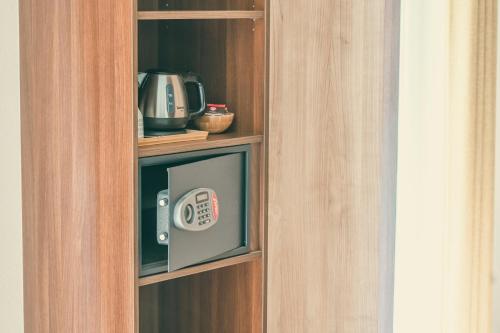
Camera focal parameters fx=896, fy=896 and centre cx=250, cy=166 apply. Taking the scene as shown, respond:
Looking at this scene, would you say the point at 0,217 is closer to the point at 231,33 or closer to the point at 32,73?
the point at 32,73

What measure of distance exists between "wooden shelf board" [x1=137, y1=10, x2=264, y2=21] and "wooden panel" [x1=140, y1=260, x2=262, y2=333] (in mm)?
609

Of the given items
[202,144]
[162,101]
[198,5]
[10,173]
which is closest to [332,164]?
Result: [202,144]

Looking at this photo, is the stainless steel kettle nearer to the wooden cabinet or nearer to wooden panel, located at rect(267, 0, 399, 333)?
the wooden cabinet

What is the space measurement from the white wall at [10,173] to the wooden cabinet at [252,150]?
0.17 ft

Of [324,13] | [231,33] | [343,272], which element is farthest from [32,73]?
[343,272]

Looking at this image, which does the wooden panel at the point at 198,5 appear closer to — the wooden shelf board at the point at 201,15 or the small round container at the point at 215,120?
the wooden shelf board at the point at 201,15

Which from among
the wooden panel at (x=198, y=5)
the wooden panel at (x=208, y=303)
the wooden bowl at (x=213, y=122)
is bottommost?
the wooden panel at (x=208, y=303)

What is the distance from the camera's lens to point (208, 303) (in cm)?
239

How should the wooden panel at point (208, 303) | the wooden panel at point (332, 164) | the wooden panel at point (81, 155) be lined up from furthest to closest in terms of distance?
1. the wooden panel at point (208, 303)
2. the wooden panel at point (332, 164)
3. the wooden panel at point (81, 155)

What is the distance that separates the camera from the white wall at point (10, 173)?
2.15 meters

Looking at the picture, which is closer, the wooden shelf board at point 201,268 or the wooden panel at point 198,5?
the wooden shelf board at point 201,268

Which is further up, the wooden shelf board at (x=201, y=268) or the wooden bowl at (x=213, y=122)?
the wooden bowl at (x=213, y=122)

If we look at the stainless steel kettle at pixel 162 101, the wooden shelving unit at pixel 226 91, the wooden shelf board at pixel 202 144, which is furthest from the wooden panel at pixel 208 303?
the stainless steel kettle at pixel 162 101

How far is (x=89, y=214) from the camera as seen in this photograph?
1.98 meters
